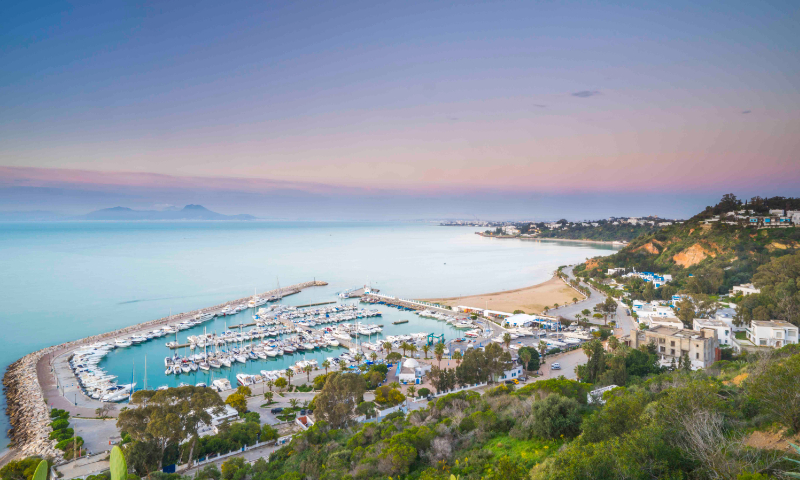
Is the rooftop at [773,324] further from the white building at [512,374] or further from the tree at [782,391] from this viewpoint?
the tree at [782,391]

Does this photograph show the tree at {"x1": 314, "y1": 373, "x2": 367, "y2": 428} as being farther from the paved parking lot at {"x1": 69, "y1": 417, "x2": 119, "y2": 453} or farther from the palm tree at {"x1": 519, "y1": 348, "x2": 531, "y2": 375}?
the palm tree at {"x1": 519, "y1": 348, "x2": 531, "y2": 375}

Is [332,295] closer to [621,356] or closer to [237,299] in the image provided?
[237,299]

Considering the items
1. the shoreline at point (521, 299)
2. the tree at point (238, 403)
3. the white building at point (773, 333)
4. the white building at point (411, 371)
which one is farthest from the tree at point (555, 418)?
the shoreline at point (521, 299)

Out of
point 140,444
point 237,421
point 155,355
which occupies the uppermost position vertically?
point 140,444

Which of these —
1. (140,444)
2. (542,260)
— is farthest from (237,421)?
(542,260)

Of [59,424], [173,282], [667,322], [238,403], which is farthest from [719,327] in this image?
[173,282]
